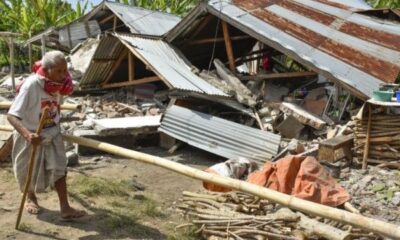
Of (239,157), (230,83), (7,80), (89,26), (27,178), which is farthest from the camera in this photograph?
(89,26)

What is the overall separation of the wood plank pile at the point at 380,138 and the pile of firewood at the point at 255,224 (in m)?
3.29

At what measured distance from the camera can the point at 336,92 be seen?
926 centimetres

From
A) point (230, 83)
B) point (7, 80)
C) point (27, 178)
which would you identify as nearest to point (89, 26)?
point (7, 80)

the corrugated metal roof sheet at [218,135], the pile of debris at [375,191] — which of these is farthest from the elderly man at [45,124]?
the corrugated metal roof sheet at [218,135]

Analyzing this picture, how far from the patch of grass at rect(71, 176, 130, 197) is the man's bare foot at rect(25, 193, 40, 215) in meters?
0.86

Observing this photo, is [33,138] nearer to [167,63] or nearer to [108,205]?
[108,205]

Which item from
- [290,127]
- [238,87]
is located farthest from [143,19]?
[290,127]

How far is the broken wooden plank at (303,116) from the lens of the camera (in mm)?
8836

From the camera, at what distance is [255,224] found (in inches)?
174

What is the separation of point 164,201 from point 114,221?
1290mm

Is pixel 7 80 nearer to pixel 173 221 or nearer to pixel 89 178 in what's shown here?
pixel 89 178

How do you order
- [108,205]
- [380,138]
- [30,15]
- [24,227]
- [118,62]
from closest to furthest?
[24,227]
[108,205]
[380,138]
[118,62]
[30,15]

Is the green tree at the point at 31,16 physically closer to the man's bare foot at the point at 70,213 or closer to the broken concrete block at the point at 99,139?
the broken concrete block at the point at 99,139

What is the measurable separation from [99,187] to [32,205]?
1145mm
